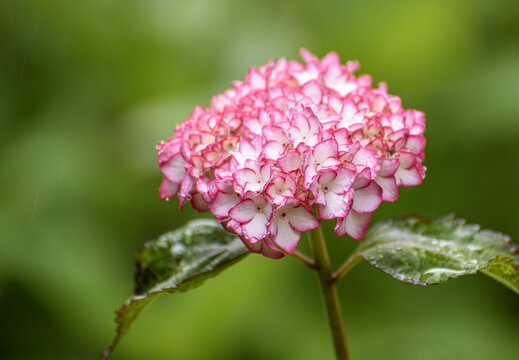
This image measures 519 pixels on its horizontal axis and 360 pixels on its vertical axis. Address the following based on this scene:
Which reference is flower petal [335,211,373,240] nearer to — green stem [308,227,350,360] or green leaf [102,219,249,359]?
green stem [308,227,350,360]

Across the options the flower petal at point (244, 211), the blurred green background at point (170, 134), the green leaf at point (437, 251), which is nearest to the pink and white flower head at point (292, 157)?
the flower petal at point (244, 211)

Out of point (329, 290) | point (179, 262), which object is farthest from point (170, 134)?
point (329, 290)

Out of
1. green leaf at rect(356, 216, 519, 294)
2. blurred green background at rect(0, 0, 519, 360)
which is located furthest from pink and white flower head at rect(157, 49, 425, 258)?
blurred green background at rect(0, 0, 519, 360)

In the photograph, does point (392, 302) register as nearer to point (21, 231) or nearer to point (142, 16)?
point (21, 231)

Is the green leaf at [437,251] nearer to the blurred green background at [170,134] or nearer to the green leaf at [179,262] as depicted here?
the green leaf at [179,262]

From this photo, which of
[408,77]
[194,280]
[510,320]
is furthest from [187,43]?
[194,280]

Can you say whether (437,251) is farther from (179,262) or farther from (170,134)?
(170,134)
